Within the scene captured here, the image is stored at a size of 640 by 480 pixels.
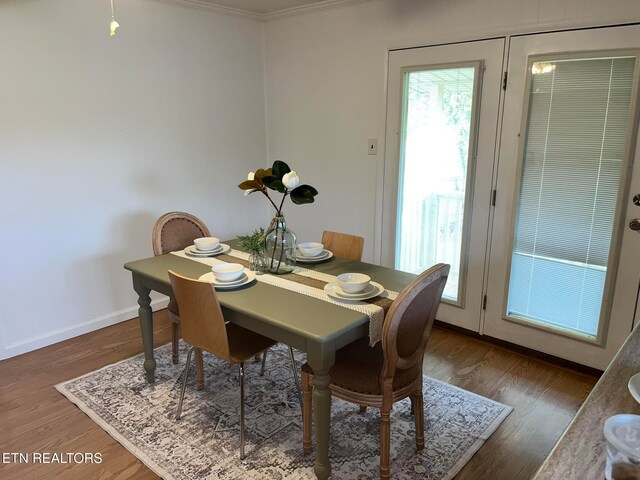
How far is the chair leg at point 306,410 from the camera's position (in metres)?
2.06

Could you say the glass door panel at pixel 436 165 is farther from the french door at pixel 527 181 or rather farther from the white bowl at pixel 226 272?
the white bowl at pixel 226 272

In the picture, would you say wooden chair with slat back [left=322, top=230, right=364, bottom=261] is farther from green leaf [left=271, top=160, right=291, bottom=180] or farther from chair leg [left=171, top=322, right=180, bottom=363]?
chair leg [left=171, top=322, right=180, bottom=363]

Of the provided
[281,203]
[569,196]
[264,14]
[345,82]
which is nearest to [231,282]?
[281,203]

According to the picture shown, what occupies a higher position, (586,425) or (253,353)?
(586,425)

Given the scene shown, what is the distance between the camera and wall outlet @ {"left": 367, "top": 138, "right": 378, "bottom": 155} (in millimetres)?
3549

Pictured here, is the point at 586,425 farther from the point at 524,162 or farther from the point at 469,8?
the point at 469,8

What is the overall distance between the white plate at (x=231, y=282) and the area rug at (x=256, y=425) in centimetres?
73

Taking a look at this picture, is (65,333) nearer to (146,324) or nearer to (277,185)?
(146,324)

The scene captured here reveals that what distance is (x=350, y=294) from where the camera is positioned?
2020 millimetres

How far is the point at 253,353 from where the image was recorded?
2.19 metres

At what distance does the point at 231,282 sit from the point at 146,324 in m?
0.77

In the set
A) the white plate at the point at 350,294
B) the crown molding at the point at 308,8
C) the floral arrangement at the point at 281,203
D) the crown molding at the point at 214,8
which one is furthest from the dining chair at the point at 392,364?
the crown molding at the point at 214,8

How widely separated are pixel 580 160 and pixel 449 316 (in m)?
1.36

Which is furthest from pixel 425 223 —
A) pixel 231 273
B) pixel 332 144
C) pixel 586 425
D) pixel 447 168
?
pixel 586 425
